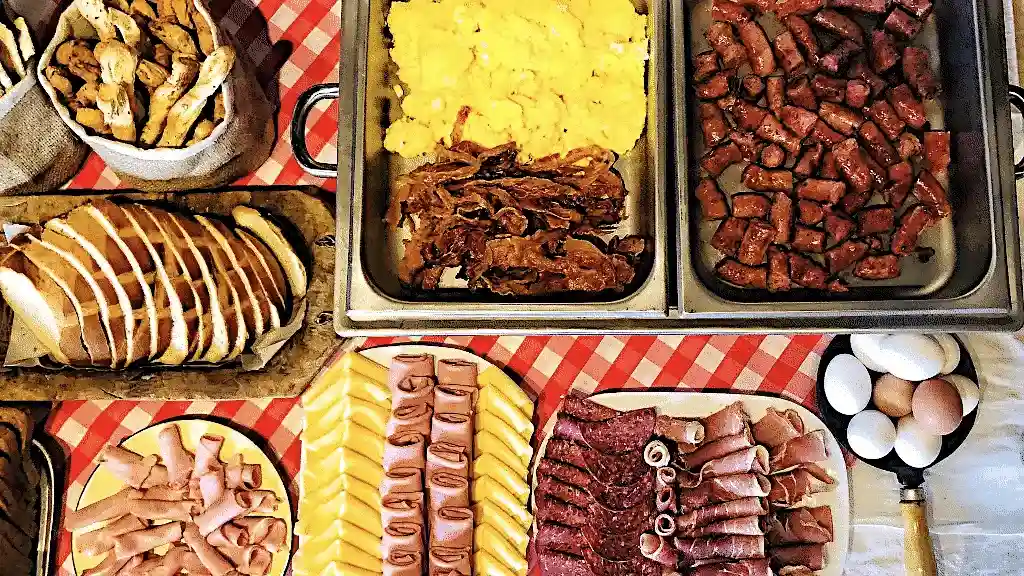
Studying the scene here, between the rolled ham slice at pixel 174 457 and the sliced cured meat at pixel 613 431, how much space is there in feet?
4.13

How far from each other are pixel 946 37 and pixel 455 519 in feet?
7.43

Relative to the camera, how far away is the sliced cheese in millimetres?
2359

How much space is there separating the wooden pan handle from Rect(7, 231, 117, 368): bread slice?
2.45 meters

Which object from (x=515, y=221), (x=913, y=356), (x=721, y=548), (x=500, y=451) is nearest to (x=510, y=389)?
(x=500, y=451)

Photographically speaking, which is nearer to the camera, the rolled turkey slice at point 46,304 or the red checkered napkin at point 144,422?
the rolled turkey slice at point 46,304

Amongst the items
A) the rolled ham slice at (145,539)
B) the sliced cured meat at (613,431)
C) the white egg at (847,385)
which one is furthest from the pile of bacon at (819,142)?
the rolled ham slice at (145,539)

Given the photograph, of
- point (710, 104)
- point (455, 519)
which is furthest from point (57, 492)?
point (710, 104)

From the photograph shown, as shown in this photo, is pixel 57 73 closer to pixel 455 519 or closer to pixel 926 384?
pixel 455 519

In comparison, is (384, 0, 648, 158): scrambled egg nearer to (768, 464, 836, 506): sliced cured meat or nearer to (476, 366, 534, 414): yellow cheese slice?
(476, 366, 534, 414): yellow cheese slice

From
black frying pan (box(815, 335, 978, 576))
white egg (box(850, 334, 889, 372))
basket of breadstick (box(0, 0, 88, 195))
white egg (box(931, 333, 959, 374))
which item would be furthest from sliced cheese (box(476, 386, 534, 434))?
basket of breadstick (box(0, 0, 88, 195))

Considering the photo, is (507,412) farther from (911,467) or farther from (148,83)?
(148,83)

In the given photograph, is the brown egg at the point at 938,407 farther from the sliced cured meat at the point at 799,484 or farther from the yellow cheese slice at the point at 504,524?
the yellow cheese slice at the point at 504,524

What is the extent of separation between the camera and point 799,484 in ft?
7.45

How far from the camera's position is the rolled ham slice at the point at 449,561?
2260 mm
